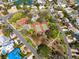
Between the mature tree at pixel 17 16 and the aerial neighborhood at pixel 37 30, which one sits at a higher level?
the mature tree at pixel 17 16

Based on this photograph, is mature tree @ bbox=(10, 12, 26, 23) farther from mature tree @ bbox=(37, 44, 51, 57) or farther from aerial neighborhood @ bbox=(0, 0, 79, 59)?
mature tree @ bbox=(37, 44, 51, 57)

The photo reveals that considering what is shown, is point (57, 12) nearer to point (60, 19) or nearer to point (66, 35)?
point (60, 19)

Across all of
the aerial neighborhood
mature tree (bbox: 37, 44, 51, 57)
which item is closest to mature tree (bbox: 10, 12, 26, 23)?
the aerial neighborhood

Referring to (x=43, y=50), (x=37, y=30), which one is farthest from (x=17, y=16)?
(x=43, y=50)

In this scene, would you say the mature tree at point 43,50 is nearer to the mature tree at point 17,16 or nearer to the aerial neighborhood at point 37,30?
the aerial neighborhood at point 37,30

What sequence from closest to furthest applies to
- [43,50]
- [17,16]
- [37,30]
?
[43,50] → [37,30] → [17,16]

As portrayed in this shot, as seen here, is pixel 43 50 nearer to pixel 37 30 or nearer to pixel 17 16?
pixel 37 30

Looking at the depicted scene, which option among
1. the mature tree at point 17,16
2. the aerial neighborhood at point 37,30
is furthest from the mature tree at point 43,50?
the mature tree at point 17,16

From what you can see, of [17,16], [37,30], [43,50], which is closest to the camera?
[43,50]

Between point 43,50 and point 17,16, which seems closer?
point 43,50

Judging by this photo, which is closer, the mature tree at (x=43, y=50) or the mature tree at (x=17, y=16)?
the mature tree at (x=43, y=50)

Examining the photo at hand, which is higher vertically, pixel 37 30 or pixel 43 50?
pixel 37 30
